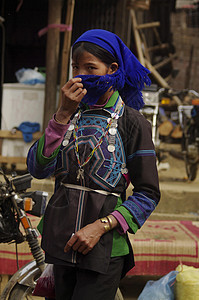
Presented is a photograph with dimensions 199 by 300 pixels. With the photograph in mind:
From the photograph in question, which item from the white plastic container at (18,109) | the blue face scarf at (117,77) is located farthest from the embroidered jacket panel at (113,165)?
the white plastic container at (18,109)

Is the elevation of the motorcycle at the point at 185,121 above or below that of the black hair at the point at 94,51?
below

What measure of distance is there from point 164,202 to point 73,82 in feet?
13.8

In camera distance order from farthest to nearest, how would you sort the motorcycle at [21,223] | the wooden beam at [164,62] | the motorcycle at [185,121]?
the wooden beam at [164,62] → the motorcycle at [185,121] → the motorcycle at [21,223]

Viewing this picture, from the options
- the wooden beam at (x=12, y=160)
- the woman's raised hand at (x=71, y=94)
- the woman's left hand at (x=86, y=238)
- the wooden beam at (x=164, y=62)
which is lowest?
the wooden beam at (x=12, y=160)

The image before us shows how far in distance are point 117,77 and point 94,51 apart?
14cm

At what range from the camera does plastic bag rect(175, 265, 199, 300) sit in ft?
9.11

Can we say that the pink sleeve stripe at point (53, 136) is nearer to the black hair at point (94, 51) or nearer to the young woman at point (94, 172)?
the young woman at point (94, 172)

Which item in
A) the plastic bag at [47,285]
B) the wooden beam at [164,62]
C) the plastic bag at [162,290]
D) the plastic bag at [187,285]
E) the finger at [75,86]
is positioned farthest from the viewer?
the wooden beam at [164,62]

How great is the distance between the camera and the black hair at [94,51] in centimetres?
167

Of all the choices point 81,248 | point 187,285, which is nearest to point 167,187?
point 187,285

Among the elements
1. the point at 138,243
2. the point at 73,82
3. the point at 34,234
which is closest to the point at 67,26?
the point at 138,243

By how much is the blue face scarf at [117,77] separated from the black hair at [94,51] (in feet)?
0.04

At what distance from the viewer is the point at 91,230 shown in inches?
62.4

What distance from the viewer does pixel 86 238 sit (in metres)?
1.57
